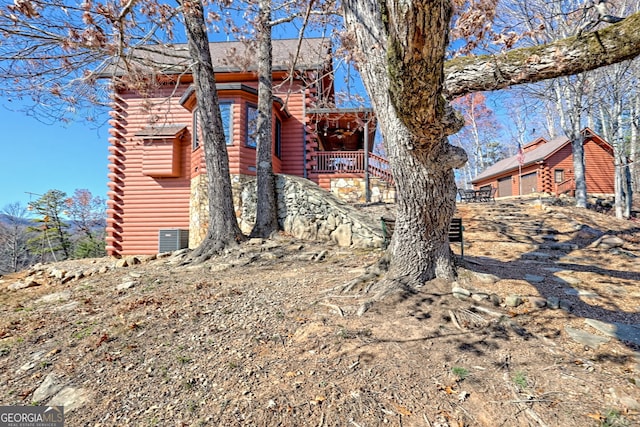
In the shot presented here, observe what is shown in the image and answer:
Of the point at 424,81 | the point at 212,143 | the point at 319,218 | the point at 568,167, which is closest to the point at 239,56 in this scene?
the point at 212,143

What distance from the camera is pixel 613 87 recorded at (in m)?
10.6

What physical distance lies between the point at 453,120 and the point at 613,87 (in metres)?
13.6

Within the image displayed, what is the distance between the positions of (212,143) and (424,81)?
16.7ft

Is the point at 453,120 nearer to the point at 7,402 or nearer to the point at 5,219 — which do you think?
the point at 7,402

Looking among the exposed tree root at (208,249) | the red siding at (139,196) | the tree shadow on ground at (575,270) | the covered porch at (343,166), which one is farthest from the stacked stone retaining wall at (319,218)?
the red siding at (139,196)

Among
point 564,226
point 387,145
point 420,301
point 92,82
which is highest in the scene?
point 92,82

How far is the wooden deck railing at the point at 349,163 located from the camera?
1047 centimetres

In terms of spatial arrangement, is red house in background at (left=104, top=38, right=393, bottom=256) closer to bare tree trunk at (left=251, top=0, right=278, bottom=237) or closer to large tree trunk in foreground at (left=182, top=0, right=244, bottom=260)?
bare tree trunk at (left=251, top=0, right=278, bottom=237)

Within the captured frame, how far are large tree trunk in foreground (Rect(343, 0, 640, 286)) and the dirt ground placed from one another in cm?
63

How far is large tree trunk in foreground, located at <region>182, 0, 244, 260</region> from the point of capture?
232 inches

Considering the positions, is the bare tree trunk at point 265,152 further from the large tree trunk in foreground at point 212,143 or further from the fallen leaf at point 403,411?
the fallen leaf at point 403,411

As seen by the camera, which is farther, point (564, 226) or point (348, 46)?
point (564, 226)

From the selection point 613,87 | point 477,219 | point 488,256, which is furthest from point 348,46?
point 613,87

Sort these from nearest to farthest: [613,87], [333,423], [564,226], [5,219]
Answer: [333,423] < [564,226] < [613,87] < [5,219]
